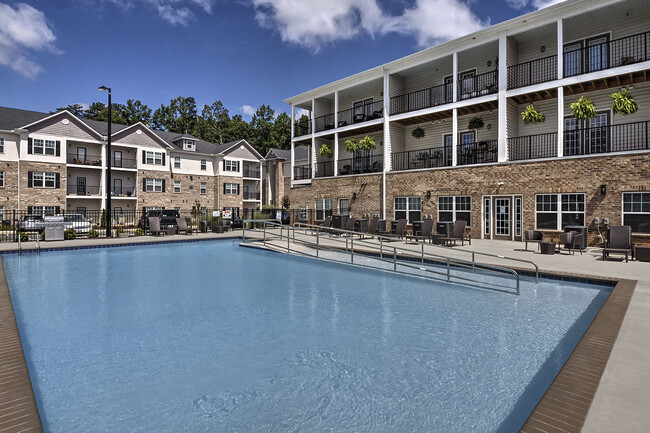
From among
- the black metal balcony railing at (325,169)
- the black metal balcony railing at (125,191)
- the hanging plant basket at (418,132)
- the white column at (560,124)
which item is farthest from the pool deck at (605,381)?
the black metal balcony railing at (125,191)

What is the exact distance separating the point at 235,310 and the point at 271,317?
0.84 m

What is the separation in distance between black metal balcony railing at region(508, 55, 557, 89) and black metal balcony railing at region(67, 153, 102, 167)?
33.3m

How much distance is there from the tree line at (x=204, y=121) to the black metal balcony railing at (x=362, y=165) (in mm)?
30736

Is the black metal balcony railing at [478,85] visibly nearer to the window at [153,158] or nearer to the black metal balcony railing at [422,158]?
the black metal balcony railing at [422,158]

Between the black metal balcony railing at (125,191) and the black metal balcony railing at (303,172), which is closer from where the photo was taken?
the black metal balcony railing at (303,172)

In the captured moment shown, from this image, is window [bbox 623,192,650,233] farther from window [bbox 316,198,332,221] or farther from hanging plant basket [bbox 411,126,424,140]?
window [bbox 316,198,332,221]

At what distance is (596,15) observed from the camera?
14531mm

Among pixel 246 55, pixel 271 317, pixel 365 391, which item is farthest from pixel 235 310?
pixel 246 55

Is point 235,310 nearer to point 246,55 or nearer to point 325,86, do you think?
point 325,86

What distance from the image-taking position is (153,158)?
35.2 metres

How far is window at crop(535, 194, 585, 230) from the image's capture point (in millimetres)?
13922

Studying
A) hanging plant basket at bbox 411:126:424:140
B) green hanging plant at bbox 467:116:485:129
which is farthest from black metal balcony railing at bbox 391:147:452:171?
green hanging plant at bbox 467:116:485:129

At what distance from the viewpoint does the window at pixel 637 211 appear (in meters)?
12.6

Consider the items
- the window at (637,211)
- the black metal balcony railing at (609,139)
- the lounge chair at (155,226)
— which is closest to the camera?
the window at (637,211)
